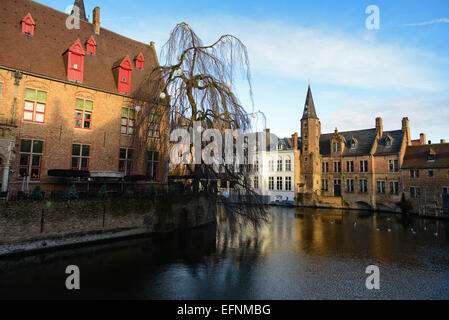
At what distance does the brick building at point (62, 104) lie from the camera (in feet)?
42.4

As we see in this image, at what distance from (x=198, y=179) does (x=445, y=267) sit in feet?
37.0

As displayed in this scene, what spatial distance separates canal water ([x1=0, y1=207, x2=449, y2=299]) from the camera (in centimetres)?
787

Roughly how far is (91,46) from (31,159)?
8340 mm

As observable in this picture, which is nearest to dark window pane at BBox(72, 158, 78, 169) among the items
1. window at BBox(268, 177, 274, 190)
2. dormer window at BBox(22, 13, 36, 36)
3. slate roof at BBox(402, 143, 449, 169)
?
dormer window at BBox(22, 13, 36, 36)

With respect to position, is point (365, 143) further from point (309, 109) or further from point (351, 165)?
point (309, 109)

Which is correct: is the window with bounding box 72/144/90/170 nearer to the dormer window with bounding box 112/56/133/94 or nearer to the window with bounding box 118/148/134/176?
the window with bounding box 118/148/134/176

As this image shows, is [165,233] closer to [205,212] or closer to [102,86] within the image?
[205,212]

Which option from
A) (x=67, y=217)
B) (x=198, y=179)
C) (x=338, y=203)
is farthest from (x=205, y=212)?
(x=338, y=203)

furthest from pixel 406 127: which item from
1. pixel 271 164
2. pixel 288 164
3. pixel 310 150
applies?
pixel 271 164

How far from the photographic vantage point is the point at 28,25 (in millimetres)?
14500

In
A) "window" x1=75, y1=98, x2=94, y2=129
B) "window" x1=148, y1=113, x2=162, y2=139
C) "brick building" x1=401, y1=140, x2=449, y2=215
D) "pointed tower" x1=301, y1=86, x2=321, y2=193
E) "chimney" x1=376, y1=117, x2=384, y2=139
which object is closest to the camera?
"window" x1=148, y1=113, x2=162, y2=139

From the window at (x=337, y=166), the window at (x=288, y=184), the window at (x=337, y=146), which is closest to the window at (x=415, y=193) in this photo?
the window at (x=337, y=166)

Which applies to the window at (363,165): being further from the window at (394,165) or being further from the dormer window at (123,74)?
the dormer window at (123,74)

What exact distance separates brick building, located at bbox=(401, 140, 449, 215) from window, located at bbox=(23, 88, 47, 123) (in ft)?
109
